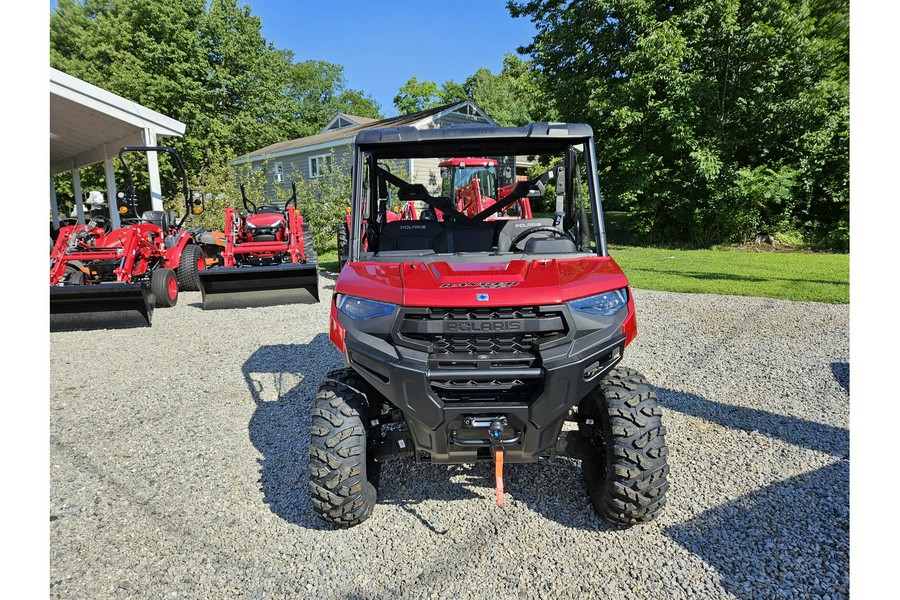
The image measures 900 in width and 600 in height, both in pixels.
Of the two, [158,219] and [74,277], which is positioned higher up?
[158,219]

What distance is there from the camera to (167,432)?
4051 millimetres

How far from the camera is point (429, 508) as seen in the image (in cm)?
297

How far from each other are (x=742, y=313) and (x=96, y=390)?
769 centimetres

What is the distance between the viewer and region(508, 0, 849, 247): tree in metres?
14.6

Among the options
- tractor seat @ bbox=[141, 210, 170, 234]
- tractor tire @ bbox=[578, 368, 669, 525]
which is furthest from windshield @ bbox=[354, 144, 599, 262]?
tractor seat @ bbox=[141, 210, 170, 234]

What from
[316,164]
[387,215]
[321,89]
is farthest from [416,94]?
[387,215]

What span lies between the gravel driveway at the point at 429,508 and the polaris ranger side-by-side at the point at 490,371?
0.86ft

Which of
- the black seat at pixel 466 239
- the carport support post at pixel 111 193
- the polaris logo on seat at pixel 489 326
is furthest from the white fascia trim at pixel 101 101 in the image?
the polaris logo on seat at pixel 489 326

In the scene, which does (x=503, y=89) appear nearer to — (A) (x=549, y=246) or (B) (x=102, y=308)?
(B) (x=102, y=308)

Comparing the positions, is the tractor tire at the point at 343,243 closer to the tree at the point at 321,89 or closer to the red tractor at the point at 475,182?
the red tractor at the point at 475,182

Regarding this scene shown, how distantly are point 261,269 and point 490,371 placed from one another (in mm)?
6583

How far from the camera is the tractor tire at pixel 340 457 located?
2580 mm

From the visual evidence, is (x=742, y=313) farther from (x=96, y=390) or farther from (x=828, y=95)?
(x=828, y=95)

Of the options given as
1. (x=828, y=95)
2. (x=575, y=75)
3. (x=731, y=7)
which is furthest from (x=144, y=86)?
(x=828, y=95)
